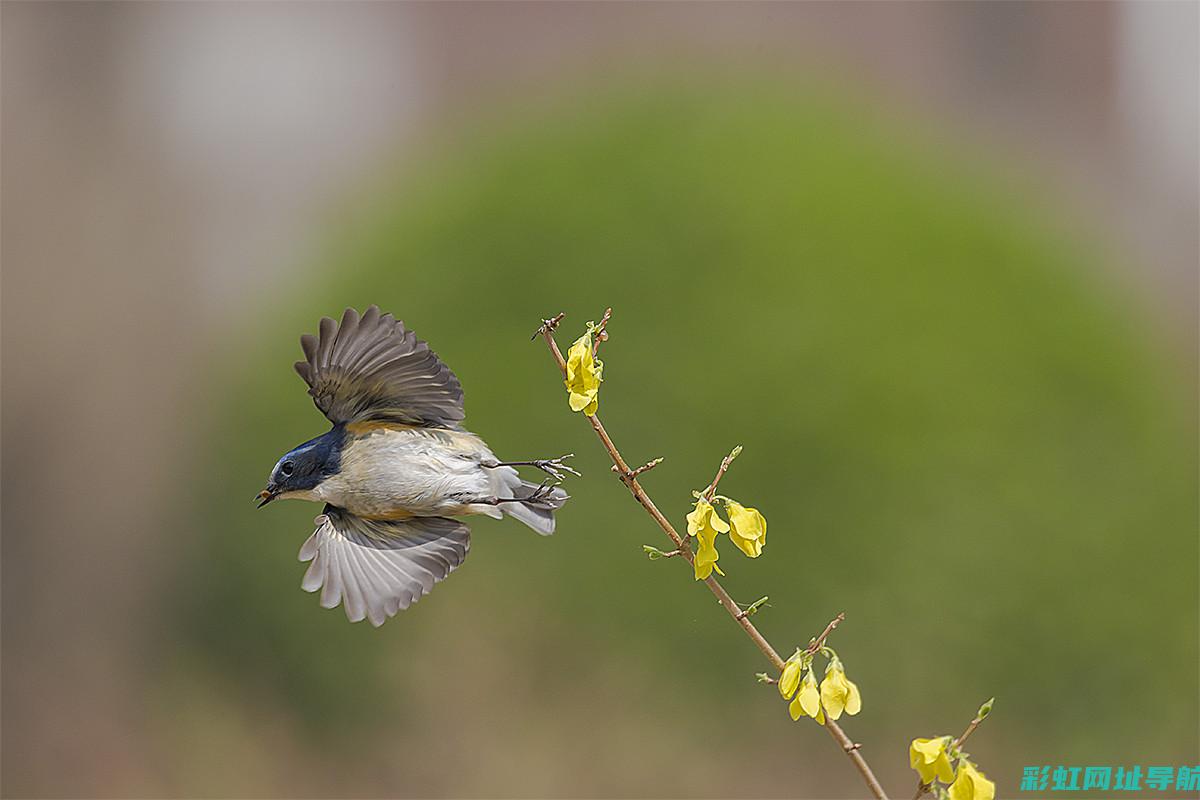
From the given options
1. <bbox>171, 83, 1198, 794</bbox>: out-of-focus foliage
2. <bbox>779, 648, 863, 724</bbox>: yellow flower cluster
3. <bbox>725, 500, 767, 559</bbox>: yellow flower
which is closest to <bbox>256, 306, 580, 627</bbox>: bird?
<bbox>725, 500, 767, 559</bbox>: yellow flower

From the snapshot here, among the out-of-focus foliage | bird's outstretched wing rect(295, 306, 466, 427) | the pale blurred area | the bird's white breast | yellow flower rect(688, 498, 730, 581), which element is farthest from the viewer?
the pale blurred area

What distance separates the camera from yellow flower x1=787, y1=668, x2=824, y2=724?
1.90 m

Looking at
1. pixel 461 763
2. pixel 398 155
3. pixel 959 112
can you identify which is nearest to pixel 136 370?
pixel 398 155

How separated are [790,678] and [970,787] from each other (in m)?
0.27

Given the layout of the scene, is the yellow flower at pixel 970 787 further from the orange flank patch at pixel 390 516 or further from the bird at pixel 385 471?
the orange flank patch at pixel 390 516

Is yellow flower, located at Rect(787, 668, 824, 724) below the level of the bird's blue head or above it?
below

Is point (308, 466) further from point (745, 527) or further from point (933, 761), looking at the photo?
point (933, 761)

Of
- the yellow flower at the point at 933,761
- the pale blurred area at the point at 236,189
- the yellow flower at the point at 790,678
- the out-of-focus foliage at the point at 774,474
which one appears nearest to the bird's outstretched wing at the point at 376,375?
the yellow flower at the point at 790,678

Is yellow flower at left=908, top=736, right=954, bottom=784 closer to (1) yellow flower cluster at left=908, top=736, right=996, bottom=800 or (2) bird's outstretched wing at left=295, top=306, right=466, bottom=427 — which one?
(1) yellow flower cluster at left=908, top=736, right=996, bottom=800

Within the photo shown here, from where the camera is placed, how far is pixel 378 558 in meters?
2.82

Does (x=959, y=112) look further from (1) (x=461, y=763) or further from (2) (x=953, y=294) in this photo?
(1) (x=461, y=763)

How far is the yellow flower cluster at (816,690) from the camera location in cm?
191

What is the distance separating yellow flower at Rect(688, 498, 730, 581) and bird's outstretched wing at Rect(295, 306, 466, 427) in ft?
2.52

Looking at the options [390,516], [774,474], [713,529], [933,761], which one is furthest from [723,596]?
[774,474]
